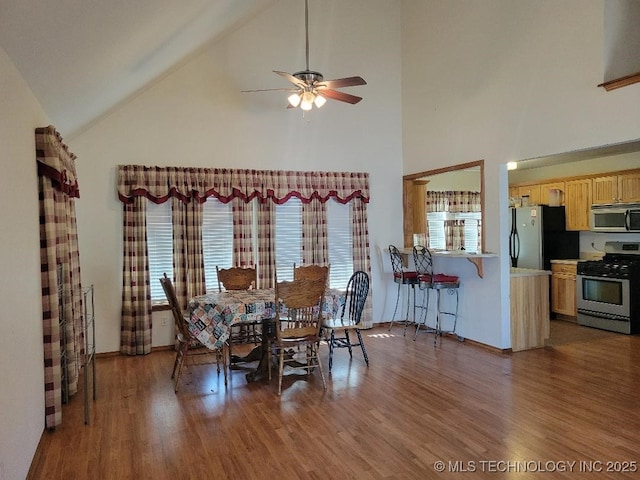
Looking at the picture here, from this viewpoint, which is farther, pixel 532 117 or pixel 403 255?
pixel 403 255

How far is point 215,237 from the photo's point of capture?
5.71 metres

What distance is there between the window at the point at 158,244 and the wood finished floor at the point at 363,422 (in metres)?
1.00

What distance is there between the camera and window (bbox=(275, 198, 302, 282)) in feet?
19.8

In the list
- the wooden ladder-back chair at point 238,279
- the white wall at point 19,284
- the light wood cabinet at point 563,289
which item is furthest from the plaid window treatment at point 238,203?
the light wood cabinet at point 563,289

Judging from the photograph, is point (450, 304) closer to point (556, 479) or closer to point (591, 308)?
point (591, 308)

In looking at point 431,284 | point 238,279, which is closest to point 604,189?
point 431,284

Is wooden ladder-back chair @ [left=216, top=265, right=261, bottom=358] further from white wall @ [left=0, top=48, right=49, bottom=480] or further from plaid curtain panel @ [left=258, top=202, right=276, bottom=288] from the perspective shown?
white wall @ [left=0, top=48, right=49, bottom=480]

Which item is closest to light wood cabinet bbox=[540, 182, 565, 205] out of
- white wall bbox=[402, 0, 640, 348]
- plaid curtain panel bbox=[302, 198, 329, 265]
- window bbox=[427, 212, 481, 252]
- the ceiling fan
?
window bbox=[427, 212, 481, 252]

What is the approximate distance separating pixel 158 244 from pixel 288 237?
1.63m

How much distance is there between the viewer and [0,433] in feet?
6.86

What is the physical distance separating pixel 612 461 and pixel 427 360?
7.27 feet

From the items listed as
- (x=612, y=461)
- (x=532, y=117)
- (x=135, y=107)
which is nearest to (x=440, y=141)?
(x=532, y=117)

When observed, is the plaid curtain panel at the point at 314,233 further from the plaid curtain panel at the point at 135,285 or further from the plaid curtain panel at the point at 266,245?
the plaid curtain panel at the point at 135,285

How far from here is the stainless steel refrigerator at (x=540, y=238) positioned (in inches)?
274
